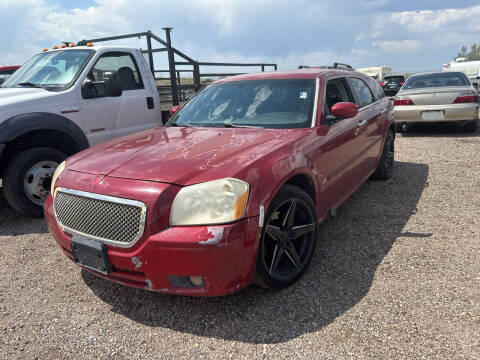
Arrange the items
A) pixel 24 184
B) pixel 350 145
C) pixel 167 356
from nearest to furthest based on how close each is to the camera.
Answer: pixel 167 356 → pixel 350 145 → pixel 24 184

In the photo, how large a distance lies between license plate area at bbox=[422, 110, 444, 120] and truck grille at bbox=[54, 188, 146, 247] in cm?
824

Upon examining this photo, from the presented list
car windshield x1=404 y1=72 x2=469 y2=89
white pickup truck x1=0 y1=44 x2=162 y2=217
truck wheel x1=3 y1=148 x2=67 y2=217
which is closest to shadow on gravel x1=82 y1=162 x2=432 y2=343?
truck wheel x1=3 y1=148 x2=67 y2=217

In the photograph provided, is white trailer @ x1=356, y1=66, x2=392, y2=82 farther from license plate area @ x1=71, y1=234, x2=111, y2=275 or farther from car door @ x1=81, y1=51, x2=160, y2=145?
license plate area @ x1=71, y1=234, x2=111, y2=275

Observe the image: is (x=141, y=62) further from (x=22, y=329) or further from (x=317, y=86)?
(x=22, y=329)

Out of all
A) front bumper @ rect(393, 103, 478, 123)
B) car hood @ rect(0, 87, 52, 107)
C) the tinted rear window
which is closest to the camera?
car hood @ rect(0, 87, 52, 107)

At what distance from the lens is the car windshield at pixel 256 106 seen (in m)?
3.37

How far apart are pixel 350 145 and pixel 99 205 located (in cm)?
258

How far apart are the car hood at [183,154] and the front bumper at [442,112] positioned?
675 cm

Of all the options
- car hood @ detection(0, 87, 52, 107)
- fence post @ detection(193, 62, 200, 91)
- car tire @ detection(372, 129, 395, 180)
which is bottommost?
car tire @ detection(372, 129, 395, 180)

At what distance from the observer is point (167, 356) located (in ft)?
7.27

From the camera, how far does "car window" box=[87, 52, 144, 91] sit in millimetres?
4991

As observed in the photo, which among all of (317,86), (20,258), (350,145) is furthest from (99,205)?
(350,145)

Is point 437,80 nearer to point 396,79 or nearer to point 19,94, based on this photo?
point 19,94

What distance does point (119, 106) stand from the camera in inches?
199
